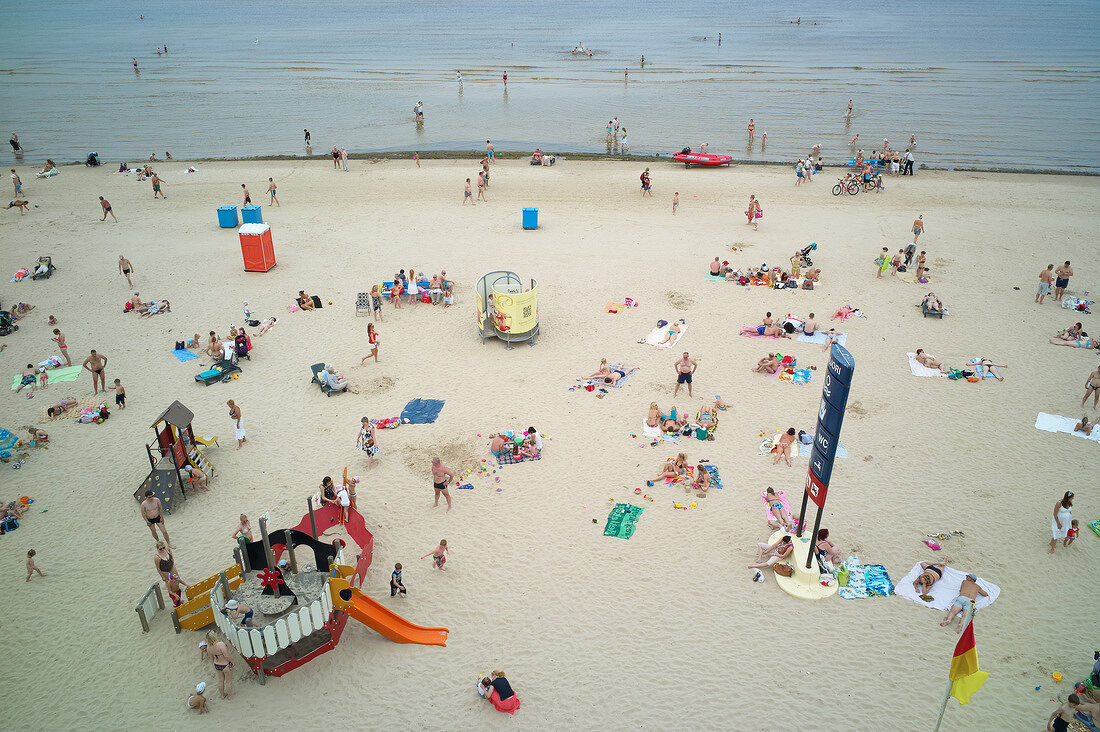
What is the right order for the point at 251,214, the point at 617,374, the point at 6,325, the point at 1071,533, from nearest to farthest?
the point at 1071,533 → the point at 617,374 → the point at 6,325 → the point at 251,214

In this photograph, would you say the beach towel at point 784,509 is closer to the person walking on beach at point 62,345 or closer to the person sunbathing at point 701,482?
the person sunbathing at point 701,482

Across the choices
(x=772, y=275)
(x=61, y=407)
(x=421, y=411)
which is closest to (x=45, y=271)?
(x=61, y=407)

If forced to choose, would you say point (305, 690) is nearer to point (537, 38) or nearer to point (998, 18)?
point (537, 38)

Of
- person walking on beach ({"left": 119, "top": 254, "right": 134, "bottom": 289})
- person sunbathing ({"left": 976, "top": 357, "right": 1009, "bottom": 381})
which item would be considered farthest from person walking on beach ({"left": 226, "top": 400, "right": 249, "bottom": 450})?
person sunbathing ({"left": 976, "top": 357, "right": 1009, "bottom": 381})

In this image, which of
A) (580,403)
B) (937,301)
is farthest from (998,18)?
(580,403)

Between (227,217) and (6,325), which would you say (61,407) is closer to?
(6,325)

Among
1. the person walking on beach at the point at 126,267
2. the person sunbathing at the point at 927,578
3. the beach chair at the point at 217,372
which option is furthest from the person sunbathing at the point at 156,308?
the person sunbathing at the point at 927,578
